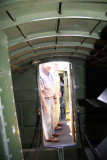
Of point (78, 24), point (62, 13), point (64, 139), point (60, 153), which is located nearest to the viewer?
point (62, 13)

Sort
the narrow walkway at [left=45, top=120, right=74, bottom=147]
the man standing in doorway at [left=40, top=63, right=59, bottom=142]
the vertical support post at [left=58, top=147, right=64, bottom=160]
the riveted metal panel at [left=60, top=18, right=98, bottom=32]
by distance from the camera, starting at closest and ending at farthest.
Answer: the riveted metal panel at [left=60, top=18, right=98, bottom=32]
the vertical support post at [left=58, top=147, right=64, bottom=160]
the narrow walkway at [left=45, top=120, right=74, bottom=147]
the man standing in doorway at [left=40, top=63, right=59, bottom=142]

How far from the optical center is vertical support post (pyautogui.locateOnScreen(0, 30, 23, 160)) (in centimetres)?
134

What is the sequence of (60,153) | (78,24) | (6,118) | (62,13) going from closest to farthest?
(6,118) → (62,13) → (78,24) → (60,153)

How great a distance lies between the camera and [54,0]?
152 cm

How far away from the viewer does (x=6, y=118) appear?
4.79 feet

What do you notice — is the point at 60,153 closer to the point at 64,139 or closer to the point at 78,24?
the point at 64,139

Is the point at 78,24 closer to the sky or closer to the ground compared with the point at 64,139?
closer to the sky

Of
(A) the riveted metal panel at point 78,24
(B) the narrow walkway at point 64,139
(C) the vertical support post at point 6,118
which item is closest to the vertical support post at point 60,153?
(B) the narrow walkway at point 64,139

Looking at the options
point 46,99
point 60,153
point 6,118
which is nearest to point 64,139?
point 60,153

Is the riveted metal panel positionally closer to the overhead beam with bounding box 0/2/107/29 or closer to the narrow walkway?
the overhead beam with bounding box 0/2/107/29

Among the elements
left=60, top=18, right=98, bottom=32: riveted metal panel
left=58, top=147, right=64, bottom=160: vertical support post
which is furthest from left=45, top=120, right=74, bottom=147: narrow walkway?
left=60, top=18, right=98, bottom=32: riveted metal panel

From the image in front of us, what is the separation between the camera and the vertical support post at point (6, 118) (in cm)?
134

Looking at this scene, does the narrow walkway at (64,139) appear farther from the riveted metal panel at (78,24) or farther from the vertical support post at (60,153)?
the riveted metal panel at (78,24)

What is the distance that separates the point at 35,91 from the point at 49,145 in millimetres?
2404
